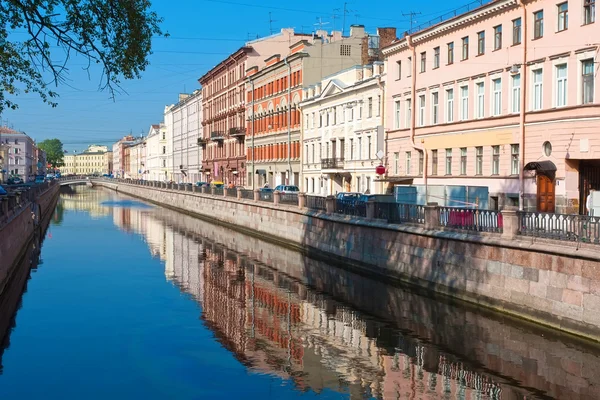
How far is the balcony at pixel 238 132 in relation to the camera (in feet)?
264

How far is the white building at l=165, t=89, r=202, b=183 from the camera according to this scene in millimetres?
110562

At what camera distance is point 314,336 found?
67.1 feet

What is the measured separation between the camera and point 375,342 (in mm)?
19547

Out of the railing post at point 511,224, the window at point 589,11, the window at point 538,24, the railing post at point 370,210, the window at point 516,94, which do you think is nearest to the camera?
the railing post at point 511,224

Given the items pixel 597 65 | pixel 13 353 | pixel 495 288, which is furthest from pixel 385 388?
pixel 597 65

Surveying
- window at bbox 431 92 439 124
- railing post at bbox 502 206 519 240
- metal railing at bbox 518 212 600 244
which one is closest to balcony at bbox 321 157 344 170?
window at bbox 431 92 439 124

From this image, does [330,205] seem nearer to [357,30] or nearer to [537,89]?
[537,89]

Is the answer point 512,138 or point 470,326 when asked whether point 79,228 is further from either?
point 470,326

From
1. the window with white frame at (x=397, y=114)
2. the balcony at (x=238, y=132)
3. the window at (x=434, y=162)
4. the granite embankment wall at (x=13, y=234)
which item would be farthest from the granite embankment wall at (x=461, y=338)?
the balcony at (x=238, y=132)

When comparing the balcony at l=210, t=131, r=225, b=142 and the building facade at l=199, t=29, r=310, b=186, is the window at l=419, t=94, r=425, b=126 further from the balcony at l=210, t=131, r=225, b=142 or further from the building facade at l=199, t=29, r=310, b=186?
the balcony at l=210, t=131, r=225, b=142

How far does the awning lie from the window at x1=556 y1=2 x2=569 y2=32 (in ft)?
16.9

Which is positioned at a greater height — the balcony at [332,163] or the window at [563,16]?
the window at [563,16]

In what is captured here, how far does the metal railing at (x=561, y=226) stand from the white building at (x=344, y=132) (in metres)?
25.2

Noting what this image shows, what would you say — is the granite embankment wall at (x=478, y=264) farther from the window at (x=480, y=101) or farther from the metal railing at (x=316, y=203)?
the window at (x=480, y=101)
